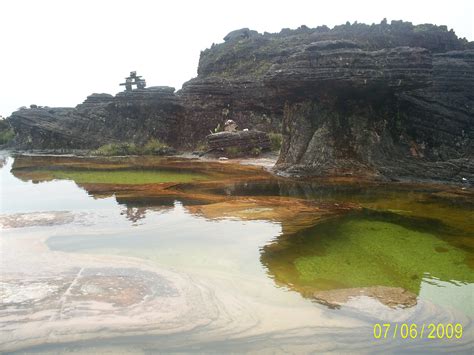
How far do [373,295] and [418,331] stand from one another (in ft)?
2.60

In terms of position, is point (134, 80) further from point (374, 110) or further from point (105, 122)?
point (374, 110)

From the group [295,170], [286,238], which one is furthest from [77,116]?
[286,238]

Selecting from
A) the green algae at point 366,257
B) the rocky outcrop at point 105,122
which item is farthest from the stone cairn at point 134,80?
the green algae at point 366,257

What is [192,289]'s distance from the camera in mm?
5109

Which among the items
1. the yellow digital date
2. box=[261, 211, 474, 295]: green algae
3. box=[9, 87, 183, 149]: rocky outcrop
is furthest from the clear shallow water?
box=[9, 87, 183, 149]: rocky outcrop

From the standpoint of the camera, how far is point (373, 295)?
482cm

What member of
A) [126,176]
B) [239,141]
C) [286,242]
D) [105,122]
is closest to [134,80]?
[105,122]

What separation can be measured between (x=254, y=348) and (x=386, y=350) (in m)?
1.19

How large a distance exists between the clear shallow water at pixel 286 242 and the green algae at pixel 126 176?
1.38m

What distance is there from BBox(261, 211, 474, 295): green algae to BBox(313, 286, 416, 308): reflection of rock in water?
13 centimetres

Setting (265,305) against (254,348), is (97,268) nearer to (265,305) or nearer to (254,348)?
(265,305)

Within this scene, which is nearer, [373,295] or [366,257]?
[373,295]

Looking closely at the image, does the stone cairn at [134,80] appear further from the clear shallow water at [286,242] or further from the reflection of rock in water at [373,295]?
the reflection of rock in water at [373,295]

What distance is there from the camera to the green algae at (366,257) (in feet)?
17.5
